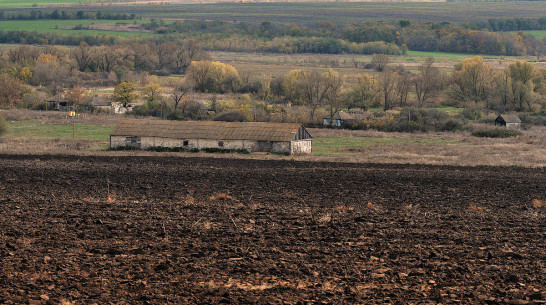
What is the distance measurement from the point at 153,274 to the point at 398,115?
68798 millimetres

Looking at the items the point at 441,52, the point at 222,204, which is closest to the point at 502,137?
the point at 222,204

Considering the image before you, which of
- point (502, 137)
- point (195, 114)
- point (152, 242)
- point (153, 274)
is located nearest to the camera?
point (153, 274)

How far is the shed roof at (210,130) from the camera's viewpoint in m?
47.9

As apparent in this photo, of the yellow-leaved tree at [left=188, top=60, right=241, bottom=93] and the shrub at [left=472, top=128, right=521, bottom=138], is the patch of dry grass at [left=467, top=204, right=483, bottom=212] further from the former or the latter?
the yellow-leaved tree at [left=188, top=60, right=241, bottom=93]

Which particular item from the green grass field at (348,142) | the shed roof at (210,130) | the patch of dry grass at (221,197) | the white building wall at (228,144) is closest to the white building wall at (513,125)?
the green grass field at (348,142)

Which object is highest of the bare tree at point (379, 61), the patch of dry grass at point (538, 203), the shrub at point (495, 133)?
the patch of dry grass at point (538, 203)

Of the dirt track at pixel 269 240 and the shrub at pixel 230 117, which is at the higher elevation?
the dirt track at pixel 269 240

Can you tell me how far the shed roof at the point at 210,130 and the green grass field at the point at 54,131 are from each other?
7.13m

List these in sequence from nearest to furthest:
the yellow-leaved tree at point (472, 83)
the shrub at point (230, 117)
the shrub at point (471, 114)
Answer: the shrub at point (230, 117), the shrub at point (471, 114), the yellow-leaved tree at point (472, 83)

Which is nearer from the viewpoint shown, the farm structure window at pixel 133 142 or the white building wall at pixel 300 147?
the white building wall at pixel 300 147

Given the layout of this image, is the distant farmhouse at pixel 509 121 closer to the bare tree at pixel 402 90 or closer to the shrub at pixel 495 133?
the shrub at pixel 495 133

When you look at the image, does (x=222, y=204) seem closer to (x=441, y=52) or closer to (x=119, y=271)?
(x=119, y=271)

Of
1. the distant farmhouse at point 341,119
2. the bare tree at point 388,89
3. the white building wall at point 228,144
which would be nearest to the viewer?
the white building wall at point 228,144

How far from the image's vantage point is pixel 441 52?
179125 millimetres
